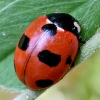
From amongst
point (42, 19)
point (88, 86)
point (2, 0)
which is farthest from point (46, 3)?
point (88, 86)

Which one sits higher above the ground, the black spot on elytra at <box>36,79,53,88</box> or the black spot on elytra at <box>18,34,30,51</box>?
the black spot on elytra at <box>18,34,30,51</box>

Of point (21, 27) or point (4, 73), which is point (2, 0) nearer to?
point (21, 27)

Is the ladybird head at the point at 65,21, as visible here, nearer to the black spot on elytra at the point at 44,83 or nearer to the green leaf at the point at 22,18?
the green leaf at the point at 22,18

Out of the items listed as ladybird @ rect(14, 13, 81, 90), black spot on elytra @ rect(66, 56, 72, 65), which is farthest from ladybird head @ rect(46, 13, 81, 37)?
black spot on elytra @ rect(66, 56, 72, 65)

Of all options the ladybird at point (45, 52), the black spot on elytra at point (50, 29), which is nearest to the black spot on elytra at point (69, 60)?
the ladybird at point (45, 52)

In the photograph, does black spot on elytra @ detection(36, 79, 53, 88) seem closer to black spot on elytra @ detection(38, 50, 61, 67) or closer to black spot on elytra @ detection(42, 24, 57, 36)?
black spot on elytra @ detection(38, 50, 61, 67)

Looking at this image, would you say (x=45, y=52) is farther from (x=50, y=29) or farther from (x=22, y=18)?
(x=22, y=18)
